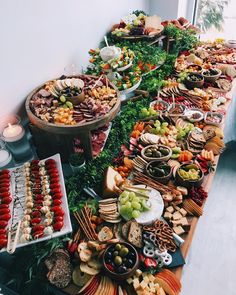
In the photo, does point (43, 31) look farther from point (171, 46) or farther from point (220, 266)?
point (220, 266)

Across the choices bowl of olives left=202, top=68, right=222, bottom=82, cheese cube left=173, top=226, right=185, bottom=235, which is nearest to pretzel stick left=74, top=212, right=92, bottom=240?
cheese cube left=173, top=226, right=185, bottom=235

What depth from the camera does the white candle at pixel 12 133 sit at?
5.35 feet

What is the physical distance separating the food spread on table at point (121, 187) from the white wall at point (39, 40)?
0.14 metres

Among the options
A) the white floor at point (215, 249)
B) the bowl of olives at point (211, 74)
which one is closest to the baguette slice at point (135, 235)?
the white floor at point (215, 249)

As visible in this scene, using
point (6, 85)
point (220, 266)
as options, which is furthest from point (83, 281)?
point (220, 266)

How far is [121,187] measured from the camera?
1608mm

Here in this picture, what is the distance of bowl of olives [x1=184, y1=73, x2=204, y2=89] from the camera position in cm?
251

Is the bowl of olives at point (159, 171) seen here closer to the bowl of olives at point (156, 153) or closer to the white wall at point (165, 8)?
the bowl of olives at point (156, 153)

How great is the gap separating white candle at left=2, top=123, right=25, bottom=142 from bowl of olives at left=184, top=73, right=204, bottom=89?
1.61 m

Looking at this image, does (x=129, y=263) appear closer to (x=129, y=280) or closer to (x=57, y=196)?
(x=129, y=280)

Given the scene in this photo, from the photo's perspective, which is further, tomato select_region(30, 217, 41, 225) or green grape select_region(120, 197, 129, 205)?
green grape select_region(120, 197, 129, 205)

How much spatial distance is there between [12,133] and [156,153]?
91cm

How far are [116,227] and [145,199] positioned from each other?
221 millimetres

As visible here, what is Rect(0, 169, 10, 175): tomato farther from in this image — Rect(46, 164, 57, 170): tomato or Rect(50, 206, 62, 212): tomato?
Rect(50, 206, 62, 212): tomato
